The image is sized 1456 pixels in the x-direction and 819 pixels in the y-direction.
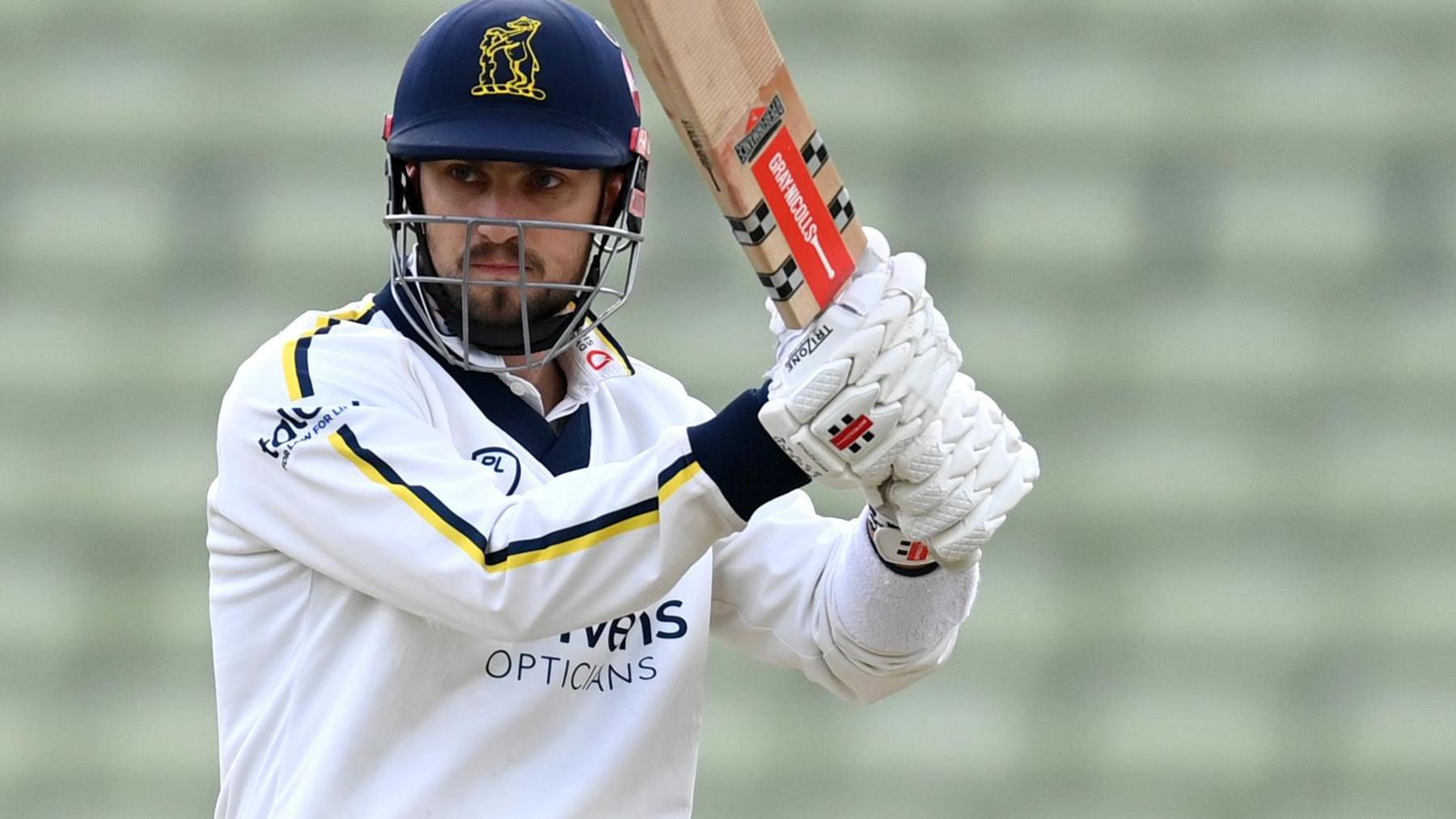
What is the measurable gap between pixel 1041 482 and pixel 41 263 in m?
1.57

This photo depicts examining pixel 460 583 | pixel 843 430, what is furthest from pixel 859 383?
pixel 460 583

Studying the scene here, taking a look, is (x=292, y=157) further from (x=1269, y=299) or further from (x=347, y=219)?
(x=1269, y=299)

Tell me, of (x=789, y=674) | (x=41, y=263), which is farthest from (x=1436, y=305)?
(x=41, y=263)

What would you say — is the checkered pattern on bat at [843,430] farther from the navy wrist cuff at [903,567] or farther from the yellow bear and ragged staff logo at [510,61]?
the yellow bear and ragged staff logo at [510,61]

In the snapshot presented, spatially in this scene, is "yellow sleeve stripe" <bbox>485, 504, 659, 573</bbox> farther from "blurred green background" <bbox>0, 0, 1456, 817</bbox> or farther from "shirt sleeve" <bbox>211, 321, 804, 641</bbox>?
"blurred green background" <bbox>0, 0, 1456, 817</bbox>

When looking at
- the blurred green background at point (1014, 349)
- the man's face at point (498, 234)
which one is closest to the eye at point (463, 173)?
the man's face at point (498, 234)

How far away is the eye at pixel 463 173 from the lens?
1.97 m

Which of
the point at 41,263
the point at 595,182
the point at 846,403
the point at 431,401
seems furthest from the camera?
the point at 41,263

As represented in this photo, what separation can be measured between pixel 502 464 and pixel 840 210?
16.2 inches

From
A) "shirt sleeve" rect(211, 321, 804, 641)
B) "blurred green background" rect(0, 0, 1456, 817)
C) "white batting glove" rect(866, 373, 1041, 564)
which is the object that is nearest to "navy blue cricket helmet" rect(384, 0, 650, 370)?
"shirt sleeve" rect(211, 321, 804, 641)

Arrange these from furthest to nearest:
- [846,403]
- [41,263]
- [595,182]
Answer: [41,263] < [595,182] < [846,403]

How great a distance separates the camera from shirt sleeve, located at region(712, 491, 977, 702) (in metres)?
2.01

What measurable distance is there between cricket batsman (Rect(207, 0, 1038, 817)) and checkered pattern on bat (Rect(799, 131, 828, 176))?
9cm

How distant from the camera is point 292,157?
3.23 meters
